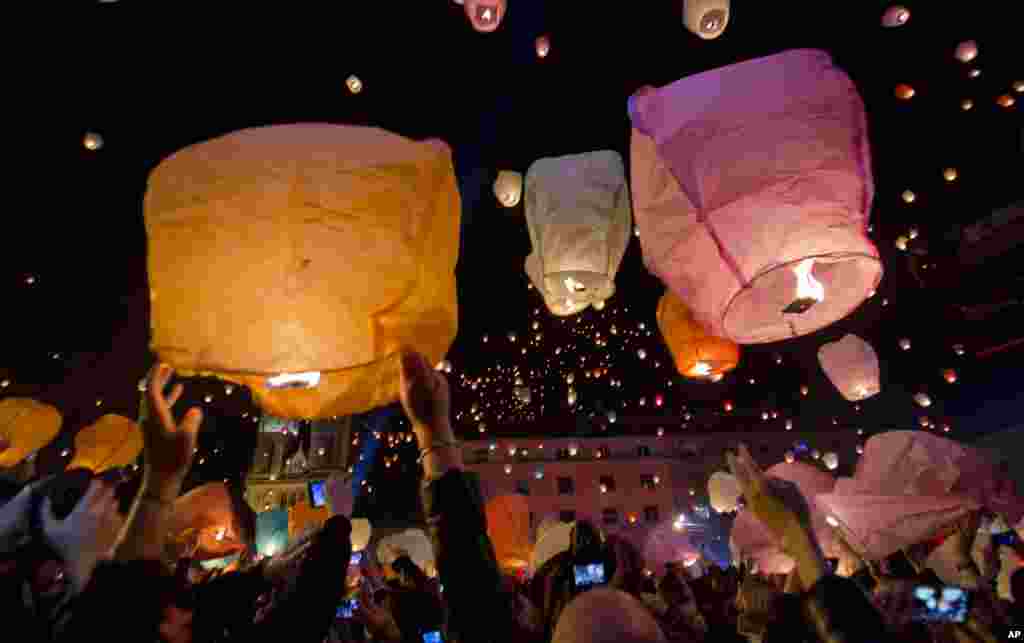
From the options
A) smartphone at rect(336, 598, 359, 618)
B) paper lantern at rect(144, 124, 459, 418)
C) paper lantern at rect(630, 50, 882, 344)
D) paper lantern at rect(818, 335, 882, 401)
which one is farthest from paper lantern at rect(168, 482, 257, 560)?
paper lantern at rect(818, 335, 882, 401)

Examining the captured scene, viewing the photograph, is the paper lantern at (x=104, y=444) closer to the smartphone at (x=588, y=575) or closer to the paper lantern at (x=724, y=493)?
the smartphone at (x=588, y=575)

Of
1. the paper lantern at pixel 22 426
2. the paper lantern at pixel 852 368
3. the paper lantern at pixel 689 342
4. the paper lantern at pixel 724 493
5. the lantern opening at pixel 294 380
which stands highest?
the lantern opening at pixel 294 380

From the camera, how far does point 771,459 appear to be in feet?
115

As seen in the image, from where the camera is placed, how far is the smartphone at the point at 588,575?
2359 millimetres

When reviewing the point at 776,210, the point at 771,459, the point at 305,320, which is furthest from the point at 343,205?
the point at 771,459

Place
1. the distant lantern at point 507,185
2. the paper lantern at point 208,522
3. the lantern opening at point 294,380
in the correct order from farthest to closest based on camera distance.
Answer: the distant lantern at point 507,185
the paper lantern at point 208,522
the lantern opening at point 294,380

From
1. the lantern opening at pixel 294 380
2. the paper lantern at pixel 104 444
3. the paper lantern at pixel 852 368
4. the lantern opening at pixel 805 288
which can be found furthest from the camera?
the paper lantern at pixel 104 444

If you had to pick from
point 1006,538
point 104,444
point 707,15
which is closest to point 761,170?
point 707,15

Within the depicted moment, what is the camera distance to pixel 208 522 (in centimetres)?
460

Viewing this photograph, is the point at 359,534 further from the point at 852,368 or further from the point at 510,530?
the point at 852,368

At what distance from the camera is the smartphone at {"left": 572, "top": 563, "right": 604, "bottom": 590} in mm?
2359

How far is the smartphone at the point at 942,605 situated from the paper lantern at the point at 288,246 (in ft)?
8.81

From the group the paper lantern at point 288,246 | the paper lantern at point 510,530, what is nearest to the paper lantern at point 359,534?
the paper lantern at point 510,530

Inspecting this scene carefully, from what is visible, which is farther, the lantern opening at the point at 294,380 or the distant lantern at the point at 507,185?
the distant lantern at the point at 507,185
